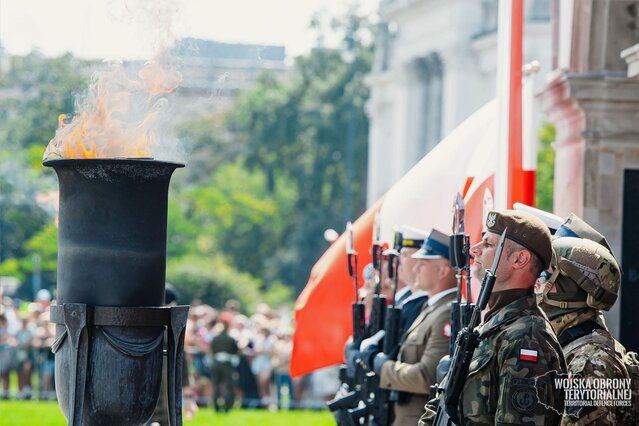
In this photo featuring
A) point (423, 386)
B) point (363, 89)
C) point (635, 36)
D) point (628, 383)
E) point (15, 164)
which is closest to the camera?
point (628, 383)

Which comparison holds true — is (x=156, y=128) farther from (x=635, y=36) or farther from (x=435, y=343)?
(x=635, y=36)

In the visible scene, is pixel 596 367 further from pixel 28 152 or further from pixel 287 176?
pixel 287 176

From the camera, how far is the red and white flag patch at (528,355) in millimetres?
5723

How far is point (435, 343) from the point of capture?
28.6 feet

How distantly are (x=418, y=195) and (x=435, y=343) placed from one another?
2830 millimetres

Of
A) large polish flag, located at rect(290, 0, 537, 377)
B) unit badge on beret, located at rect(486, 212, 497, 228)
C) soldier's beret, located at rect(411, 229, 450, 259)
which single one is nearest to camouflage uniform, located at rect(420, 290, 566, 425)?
unit badge on beret, located at rect(486, 212, 497, 228)

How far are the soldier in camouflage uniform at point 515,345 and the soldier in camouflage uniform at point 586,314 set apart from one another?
0.61m

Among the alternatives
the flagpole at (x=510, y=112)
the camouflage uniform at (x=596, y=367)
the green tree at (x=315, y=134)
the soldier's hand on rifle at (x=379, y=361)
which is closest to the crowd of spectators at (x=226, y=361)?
the soldier's hand on rifle at (x=379, y=361)

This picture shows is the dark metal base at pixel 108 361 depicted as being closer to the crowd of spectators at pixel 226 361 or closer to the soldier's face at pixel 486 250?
the soldier's face at pixel 486 250

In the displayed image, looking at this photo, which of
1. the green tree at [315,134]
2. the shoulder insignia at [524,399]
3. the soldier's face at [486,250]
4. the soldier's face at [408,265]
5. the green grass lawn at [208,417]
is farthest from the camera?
the green tree at [315,134]

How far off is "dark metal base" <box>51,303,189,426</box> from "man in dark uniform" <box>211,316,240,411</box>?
13387mm

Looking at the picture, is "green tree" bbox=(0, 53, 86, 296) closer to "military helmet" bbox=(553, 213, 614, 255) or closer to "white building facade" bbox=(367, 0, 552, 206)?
"white building facade" bbox=(367, 0, 552, 206)

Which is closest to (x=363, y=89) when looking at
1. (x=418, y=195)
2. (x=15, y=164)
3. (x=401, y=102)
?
(x=401, y=102)

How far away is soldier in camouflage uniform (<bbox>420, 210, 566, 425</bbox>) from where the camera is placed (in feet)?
18.7
